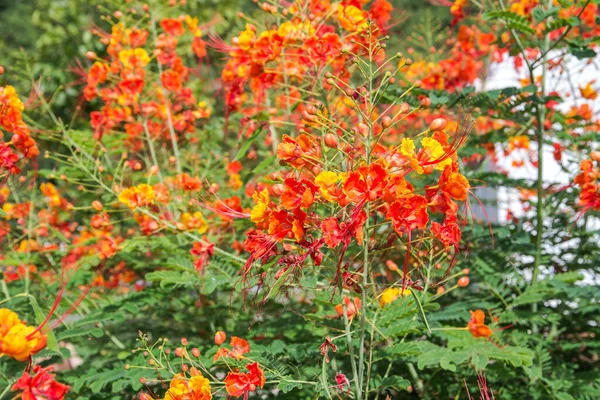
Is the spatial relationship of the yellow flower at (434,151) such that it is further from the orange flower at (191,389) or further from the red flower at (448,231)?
the orange flower at (191,389)

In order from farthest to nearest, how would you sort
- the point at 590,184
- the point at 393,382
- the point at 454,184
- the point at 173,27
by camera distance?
the point at 173,27
the point at 590,184
the point at 393,382
the point at 454,184

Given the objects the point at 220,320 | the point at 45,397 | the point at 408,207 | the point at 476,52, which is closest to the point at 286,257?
the point at 408,207

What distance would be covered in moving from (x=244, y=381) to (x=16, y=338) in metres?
0.61

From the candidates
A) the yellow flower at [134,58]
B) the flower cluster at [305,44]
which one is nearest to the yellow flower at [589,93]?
the flower cluster at [305,44]

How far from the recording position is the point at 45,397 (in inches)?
67.5

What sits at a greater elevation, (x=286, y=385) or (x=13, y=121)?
(x=13, y=121)

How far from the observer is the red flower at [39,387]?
166 centimetres

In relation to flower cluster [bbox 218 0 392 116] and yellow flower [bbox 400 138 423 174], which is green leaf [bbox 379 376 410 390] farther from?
flower cluster [bbox 218 0 392 116]

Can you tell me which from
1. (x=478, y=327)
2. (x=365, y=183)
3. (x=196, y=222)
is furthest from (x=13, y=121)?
(x=478, y=327)

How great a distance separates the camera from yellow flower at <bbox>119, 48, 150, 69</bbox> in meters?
3.42

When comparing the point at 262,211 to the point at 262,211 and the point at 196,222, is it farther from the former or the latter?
the point at 196,222

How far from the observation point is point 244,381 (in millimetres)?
1925

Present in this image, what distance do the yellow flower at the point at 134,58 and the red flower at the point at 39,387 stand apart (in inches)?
80.0

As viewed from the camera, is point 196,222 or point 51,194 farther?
point 51,194
